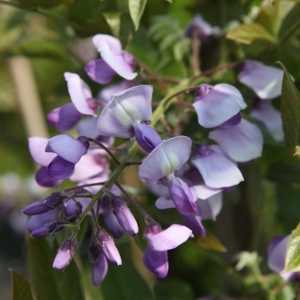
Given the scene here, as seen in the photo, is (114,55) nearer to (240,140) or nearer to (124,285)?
(240,140)

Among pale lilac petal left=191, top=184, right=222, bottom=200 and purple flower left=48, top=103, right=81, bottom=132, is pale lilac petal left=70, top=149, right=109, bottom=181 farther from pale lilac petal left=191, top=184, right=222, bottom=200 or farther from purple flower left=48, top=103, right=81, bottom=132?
pale lilac petal left=191, top=184, right=222, bottom=200

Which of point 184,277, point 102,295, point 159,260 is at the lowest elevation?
point 184,277

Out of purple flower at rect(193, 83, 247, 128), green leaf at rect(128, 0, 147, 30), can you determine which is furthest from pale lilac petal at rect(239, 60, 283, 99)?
green leaf at rect(128, 0, 147, 30)

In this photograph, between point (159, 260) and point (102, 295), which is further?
point (102, 295)

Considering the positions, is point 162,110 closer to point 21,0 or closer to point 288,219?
point 21,0

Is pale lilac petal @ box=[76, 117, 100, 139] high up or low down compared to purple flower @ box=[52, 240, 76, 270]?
up

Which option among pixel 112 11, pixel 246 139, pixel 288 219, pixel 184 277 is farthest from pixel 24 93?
pixel 246 139

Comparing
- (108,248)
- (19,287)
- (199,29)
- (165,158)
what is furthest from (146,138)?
(199,29)
